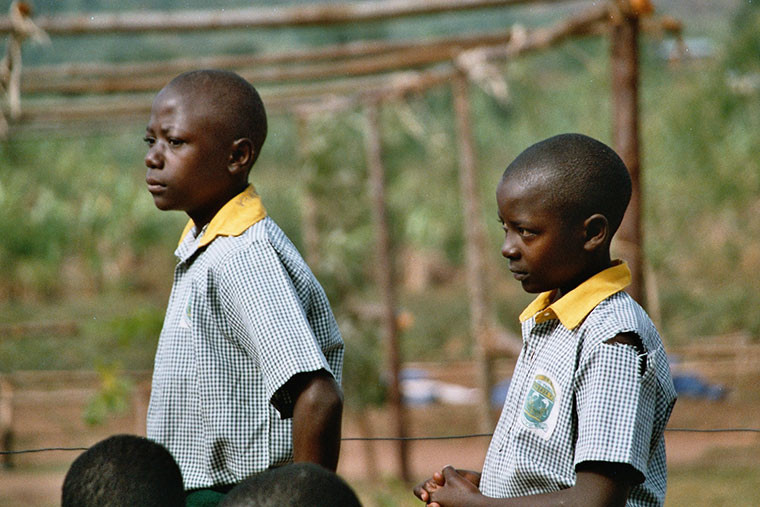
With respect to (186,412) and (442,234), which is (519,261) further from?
(442,234)

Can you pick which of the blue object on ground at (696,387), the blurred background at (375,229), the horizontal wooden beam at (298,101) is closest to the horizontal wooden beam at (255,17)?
the blurred background at (375,229)

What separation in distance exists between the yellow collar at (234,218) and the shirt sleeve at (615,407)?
65cm

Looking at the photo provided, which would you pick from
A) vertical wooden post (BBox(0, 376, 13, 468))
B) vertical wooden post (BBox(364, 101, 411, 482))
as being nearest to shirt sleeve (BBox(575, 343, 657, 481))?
vertical wooden post (BBox(364, 101, 411, 482))

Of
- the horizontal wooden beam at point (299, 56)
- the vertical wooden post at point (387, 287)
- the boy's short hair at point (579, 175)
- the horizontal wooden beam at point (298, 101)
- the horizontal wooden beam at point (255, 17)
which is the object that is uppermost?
the horizontal wooden beam at point (255, 17)

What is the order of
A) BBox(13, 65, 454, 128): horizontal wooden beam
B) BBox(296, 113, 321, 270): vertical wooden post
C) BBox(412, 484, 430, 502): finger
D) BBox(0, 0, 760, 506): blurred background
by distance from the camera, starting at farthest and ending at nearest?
BBox(296, 113, 321, 270): vertical wooden post
BBox(0, 0, 760, 506): blurred background
BBox(13, 65, 454, 128): horizontal wooden beam
BBox(412, 484, 430, 502): finger

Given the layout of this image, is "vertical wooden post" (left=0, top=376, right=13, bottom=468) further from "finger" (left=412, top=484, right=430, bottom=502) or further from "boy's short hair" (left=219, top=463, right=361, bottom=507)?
"boy's short hair" (left=219, top=463, right=361, bottom=507)

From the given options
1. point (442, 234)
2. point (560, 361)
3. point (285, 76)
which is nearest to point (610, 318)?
point (560, 361)

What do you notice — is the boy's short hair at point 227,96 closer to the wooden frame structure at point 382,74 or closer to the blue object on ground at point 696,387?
the wooden frame structure at point 382,74

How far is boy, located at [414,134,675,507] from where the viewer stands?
4.46ft

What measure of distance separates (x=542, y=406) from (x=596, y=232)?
0.29 metres

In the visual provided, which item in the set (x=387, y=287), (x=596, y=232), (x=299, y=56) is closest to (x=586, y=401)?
(x=596, y=232)

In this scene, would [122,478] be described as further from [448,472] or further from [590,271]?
[590,271]

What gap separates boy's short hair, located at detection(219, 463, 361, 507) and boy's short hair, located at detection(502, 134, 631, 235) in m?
0.56

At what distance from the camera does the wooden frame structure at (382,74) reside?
3693mm
